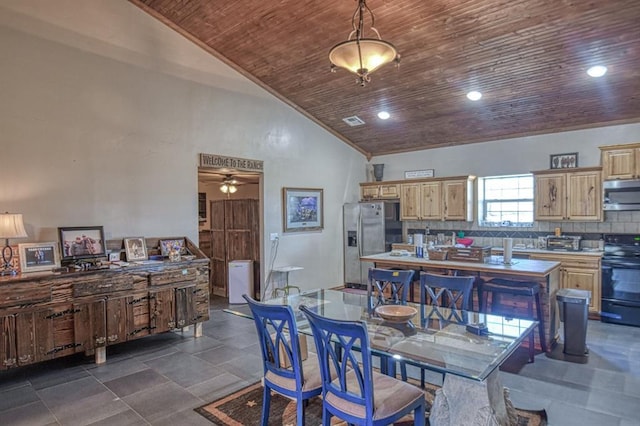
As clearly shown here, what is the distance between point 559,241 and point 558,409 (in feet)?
12.0

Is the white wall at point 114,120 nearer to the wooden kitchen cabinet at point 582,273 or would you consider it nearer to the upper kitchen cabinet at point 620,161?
the wooden kitchen cabinet at point 582,273

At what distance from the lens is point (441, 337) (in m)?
2.49

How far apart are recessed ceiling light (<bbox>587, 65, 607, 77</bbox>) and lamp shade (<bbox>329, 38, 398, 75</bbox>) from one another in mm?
3132

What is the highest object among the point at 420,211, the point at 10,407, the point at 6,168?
the point at 6,168

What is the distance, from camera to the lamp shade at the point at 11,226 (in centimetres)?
356

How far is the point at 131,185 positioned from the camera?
4.83m

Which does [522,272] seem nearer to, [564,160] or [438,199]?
[564,160]

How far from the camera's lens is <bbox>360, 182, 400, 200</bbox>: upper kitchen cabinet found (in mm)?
7785

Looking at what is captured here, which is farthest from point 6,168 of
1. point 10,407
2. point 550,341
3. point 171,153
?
point 550,341

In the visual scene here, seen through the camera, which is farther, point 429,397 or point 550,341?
point 550,341

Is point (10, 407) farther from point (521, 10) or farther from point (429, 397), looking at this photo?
point (521, 10)

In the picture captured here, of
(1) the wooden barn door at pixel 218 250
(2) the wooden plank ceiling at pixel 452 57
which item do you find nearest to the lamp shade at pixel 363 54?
(2) the wooden plank ceiling at pixel 452 57

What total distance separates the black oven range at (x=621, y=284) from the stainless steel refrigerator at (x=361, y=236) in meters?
3.49

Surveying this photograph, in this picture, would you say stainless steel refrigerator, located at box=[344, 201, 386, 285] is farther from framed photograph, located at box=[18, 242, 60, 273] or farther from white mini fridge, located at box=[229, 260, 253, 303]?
framed photograph, located at box=[18, 242, 60, 273]
